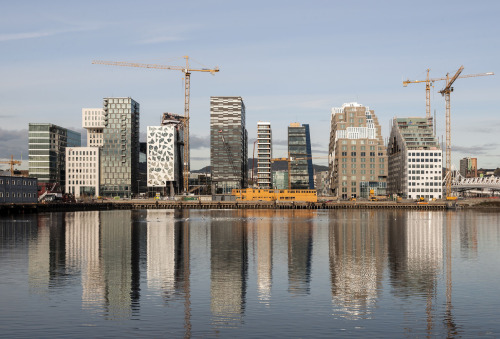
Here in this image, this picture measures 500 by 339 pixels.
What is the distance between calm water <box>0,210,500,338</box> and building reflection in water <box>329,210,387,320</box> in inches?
4.5

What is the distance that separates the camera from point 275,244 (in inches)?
3246

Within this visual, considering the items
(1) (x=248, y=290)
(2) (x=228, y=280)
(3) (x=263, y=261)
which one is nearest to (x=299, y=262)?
(3) (x=263, y=261)

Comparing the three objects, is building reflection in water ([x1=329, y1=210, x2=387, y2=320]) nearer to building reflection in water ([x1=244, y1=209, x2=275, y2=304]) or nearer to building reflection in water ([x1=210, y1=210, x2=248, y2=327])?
building reflection in water ([x1=244, y1=209, x2=275, y2=304])

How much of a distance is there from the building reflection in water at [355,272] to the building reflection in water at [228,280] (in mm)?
7010

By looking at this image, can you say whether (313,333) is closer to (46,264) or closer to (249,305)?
(249,305)

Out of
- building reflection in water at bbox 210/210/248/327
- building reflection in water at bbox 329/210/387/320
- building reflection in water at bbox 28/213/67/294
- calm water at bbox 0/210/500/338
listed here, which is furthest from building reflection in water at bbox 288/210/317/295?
building reflection in water at bbox 28/213/67/294

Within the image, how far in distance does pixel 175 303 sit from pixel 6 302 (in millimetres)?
12044

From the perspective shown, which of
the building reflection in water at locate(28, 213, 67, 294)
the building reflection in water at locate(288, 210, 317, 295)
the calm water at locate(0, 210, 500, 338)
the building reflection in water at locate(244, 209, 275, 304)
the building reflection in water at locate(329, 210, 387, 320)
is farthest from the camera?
the building reflection in water at locate(28, 213, 67, 294)

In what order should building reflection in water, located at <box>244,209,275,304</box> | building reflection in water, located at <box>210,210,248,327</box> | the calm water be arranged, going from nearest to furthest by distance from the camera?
the calm water, building reflection in water, located at <box>210,210,248,327</box>, building reflection in water, located at <box>244,209,275,304</box>

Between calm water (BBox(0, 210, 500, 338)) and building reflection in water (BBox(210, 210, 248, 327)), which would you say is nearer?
calm water (BBox(0, 210, 500, 338))

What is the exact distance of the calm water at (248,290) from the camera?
33.8 metres

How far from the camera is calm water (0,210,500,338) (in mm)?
33812

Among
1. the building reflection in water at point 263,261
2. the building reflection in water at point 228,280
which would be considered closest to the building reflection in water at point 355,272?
the building reflection in water at point 263,261

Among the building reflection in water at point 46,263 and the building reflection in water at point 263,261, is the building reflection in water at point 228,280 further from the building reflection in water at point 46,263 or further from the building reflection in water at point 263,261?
the building reflection in water at point 46,263
